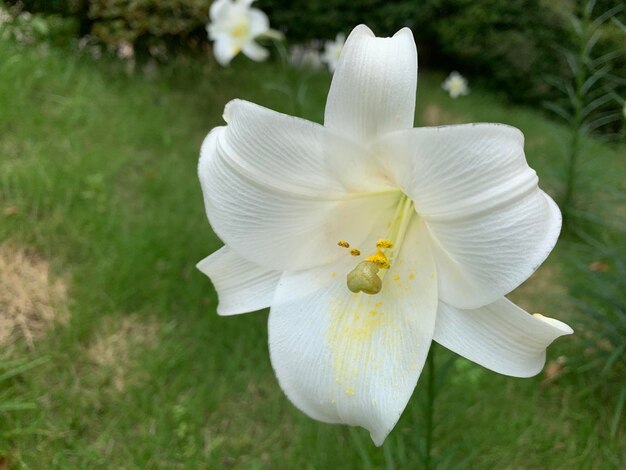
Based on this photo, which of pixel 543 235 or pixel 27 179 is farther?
pixel 27 179

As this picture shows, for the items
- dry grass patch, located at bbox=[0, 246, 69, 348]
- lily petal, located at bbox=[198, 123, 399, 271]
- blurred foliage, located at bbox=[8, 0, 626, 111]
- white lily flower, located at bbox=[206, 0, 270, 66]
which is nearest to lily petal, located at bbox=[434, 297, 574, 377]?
lily petal, located at bbox=[198, 123, 399, 271]

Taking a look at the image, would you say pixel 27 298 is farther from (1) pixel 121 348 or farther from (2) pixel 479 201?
(2) pixel 479 201

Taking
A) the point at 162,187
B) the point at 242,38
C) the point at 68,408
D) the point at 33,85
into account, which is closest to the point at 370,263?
the point at 68,408

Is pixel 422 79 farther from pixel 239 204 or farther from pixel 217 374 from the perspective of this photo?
pixel 239 204

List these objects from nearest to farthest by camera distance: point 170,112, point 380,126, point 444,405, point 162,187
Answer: point 380,126 → point 444,405 → point 162,187 → point 170,112

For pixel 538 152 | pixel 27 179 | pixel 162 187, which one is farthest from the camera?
pixel 538 152

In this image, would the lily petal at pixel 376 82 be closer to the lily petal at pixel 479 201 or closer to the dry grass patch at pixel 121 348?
the lily petal at pixel 479 201

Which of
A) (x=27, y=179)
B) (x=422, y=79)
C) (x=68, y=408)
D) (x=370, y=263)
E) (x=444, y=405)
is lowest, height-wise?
(x=422, y=79)
